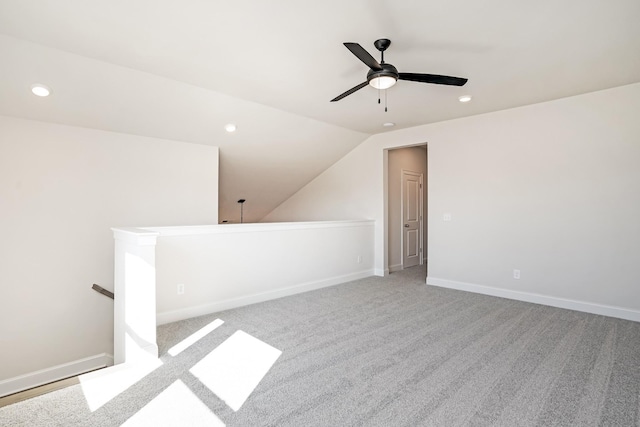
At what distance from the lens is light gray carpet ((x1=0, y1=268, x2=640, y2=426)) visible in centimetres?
194

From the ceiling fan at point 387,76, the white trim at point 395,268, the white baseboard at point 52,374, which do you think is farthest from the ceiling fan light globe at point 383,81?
the white baseboard at point 52,374

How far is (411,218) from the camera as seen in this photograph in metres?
6.89

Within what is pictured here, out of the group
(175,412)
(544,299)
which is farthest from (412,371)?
(544,299)

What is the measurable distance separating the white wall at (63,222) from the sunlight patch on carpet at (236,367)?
7.49 ft

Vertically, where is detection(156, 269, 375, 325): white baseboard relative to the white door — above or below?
below

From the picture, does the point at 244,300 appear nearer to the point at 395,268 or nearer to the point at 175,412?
the point at 175,412

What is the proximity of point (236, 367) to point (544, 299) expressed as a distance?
13.2 feet

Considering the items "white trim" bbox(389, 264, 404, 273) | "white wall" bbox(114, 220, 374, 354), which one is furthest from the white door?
"white wall" bbox(114, 220, 374, 354)

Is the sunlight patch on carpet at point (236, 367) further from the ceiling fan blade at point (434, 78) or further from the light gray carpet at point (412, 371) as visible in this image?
the ceiling fan blade at point (434, 78)

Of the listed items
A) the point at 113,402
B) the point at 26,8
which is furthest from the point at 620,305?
the point at 26,8

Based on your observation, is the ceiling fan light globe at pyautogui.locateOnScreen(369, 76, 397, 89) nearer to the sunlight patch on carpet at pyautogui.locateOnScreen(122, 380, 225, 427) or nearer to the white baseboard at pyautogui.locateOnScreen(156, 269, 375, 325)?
the sunlight patch on carpet at pyautogui.locateOnScreen(122, 380, 225, 427)

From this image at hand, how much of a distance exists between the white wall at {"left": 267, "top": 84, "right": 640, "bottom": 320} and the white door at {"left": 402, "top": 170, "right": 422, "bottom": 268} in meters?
1.28

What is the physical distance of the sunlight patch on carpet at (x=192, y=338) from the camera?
9.27 ft

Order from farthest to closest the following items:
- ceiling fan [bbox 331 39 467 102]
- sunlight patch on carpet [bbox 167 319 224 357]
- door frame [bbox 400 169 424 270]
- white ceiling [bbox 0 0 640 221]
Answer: door frame [bbox 400 169 424 270]
sunlight patch on carpet [bbox 167 319 224 357]
ceiling fan [bbox 331 39 467 102]
white ceiling [bbox 0 0 640 221]
